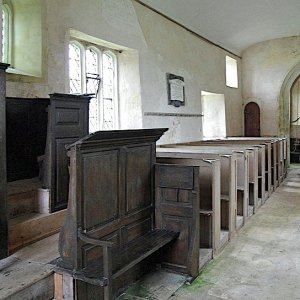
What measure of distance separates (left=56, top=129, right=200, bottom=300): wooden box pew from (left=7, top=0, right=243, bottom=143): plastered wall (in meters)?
1.54

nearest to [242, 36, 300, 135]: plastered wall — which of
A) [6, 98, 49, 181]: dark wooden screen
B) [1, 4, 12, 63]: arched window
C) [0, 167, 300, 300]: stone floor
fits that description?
[0, 167, 300, 300]: stone floor

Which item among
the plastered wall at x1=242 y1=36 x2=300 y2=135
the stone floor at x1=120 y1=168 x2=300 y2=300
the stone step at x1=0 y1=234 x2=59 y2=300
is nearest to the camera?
the stone step at x1=0 y1=234 x2=59 y2=300

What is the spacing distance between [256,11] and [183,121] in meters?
2.77

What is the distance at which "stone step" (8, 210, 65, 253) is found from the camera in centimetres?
254

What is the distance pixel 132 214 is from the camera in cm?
270

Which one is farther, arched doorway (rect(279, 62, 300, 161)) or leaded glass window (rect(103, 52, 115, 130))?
→ arched doorway (rect(279, 62, 300, 161))

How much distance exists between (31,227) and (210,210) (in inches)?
59.8

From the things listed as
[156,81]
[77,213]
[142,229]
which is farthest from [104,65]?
[77,213]

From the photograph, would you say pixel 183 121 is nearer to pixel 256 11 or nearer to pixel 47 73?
pixel 256 11

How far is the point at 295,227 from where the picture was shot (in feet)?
13.5

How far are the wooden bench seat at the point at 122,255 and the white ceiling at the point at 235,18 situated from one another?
4.06 m

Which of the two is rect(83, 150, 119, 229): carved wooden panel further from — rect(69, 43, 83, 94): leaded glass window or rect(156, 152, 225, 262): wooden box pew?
rect(69, 43, 83, 94): leaded glass window

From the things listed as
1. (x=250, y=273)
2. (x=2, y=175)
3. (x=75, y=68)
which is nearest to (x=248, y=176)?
(x=250, y=273)

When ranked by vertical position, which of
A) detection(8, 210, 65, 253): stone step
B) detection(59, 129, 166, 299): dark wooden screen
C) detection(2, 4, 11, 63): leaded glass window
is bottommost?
detection(8, 210, 65, 253): stone step
